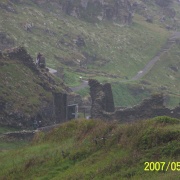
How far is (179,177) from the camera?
44.5 feet

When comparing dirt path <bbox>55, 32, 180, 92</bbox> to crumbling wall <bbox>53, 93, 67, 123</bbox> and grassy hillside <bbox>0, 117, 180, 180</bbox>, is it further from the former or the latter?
grassy hillside <bbox>0, 117, 180, 180</bbox>

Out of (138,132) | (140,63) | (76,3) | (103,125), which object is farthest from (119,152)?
(76,3)

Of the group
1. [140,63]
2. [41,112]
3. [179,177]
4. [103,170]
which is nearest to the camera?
[179,177]

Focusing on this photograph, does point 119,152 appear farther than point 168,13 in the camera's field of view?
No

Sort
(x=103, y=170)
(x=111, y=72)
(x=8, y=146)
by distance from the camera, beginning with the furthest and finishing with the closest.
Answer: (x=111, y=72), (x=8, y=146), (x=103, y=170)

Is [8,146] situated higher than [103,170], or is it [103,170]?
[103,170]

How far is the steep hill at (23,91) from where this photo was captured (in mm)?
34625

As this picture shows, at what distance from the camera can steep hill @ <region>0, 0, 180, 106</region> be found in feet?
222

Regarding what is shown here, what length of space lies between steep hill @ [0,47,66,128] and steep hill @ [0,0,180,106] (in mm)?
19296

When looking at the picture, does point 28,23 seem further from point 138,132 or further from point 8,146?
point 138,132

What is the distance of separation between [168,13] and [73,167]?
128705 mm

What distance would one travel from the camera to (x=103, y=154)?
1748 cm
